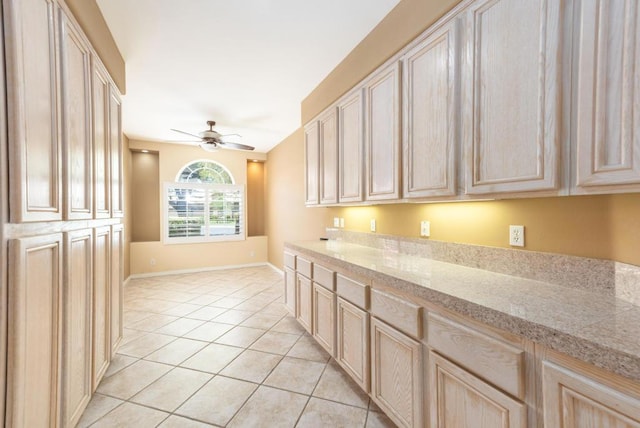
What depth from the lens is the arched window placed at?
5.65 metres

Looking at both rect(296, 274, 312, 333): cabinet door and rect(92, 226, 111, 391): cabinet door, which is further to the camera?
rect(296, 274, 312, 333): cabinet door

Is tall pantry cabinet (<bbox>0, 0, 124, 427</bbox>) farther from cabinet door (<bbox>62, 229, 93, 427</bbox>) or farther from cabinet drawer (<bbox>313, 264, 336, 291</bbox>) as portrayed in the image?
cabinet drawer (<bbox>313, 264, 336, 291</bbox>)

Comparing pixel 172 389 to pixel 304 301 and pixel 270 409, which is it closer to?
pixel 270 409

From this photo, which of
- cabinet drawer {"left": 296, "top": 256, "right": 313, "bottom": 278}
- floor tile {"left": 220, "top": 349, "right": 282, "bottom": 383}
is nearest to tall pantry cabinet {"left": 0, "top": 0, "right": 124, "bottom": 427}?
floor tile {"left": 220, "top": 349, "right": 282, "bottom": 383}

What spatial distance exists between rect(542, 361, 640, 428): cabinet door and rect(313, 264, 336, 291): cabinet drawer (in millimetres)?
1439

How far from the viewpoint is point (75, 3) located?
149 cm

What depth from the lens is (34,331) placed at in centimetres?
114

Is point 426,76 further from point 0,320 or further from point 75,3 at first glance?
point 0,320

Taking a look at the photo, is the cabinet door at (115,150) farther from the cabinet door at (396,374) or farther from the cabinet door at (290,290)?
the cabinet door at (396,374)

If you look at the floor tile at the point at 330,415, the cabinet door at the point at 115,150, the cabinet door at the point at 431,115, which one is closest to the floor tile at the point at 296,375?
the floor tile at the point at 330,415

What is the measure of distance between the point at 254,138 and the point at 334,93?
2.88 m

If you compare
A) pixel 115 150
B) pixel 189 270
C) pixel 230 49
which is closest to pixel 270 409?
pixel 115 150

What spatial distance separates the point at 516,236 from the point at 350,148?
1.50m

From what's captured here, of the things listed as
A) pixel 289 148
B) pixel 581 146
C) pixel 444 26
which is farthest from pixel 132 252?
pixel 581 146
